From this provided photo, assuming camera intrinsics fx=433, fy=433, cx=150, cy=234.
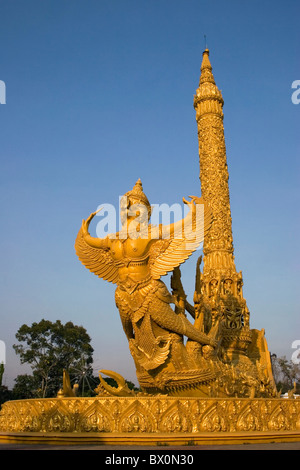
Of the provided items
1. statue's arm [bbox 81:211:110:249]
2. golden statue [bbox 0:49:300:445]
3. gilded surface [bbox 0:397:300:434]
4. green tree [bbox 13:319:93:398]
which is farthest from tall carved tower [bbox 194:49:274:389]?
green tree [bbox 13:319:93:398]

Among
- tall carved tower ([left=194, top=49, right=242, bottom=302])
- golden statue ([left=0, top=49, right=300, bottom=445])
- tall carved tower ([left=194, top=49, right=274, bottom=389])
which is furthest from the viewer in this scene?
tall carved tower ([left=194, top=49, right=242, bottom=302])

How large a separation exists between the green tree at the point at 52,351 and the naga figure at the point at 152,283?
51.6 feet

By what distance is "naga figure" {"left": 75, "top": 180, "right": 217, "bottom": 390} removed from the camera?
8383 millimetres

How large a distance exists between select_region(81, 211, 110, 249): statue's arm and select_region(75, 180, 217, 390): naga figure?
6cm

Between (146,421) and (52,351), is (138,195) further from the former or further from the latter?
(52,351)

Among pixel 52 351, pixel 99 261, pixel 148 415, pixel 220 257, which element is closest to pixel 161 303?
pixel 99 261

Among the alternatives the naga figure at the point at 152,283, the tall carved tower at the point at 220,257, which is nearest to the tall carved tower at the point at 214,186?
the tall carved tower at the point at 220,257

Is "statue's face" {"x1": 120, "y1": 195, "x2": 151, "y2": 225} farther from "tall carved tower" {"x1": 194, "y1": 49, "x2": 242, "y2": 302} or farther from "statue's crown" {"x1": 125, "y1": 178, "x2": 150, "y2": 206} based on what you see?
"tall carved tower" {"x1": 194, "y1": 49, "x2": 242, "y2": 302}

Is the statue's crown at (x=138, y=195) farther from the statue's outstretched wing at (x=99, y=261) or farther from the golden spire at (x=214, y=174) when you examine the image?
the golden spire at (x=214, y=174)

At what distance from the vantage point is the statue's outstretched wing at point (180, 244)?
8516mm

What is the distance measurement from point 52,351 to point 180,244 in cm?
1753
